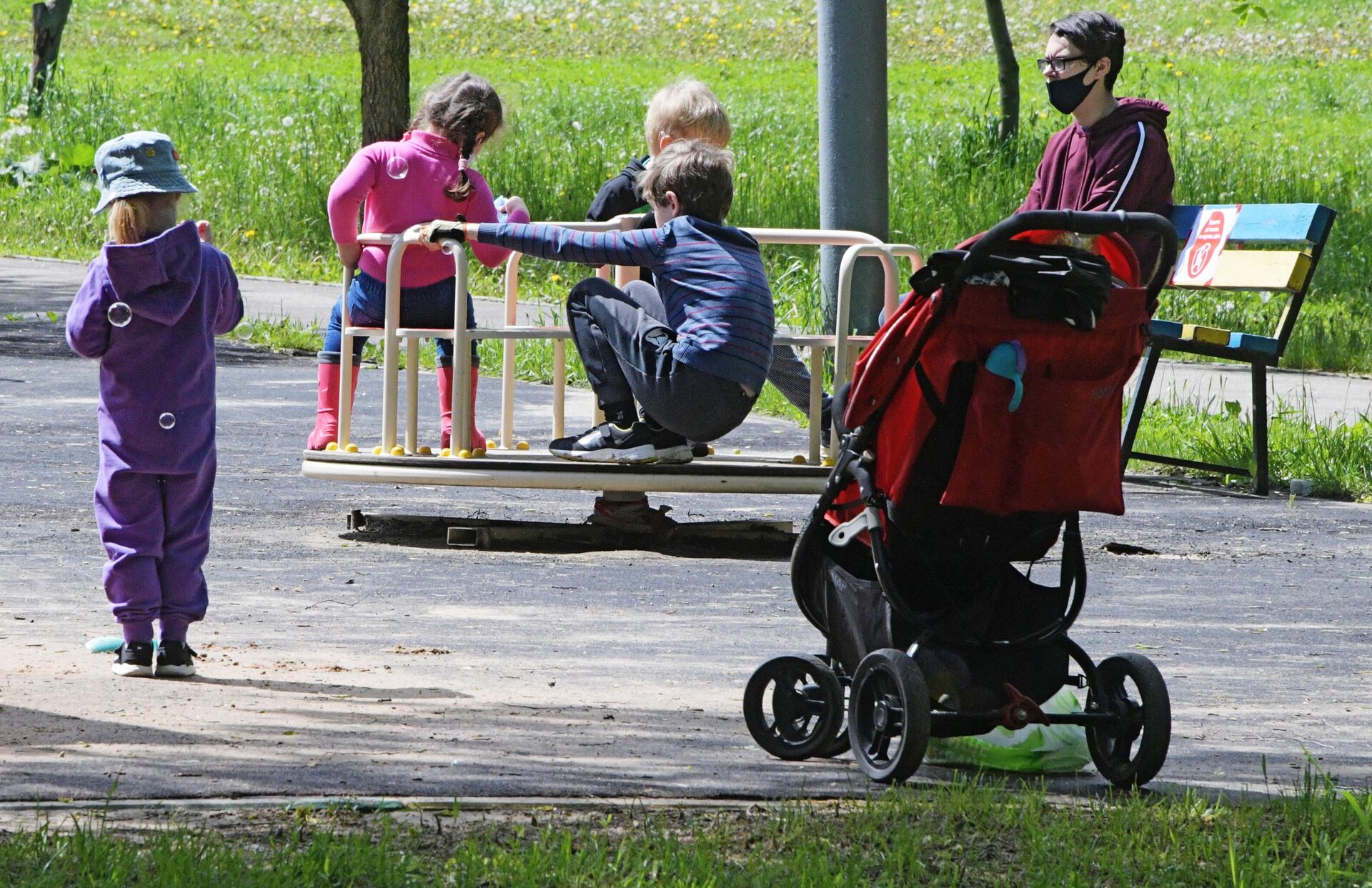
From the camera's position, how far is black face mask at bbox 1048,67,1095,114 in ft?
24.1

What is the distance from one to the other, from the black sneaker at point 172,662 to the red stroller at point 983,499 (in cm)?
160

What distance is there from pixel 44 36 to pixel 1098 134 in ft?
62.7

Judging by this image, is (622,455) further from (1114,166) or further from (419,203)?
(1114,166)

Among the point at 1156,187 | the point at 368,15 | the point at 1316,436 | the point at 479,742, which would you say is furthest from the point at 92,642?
the point at 368,15

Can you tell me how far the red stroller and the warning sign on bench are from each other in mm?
5475

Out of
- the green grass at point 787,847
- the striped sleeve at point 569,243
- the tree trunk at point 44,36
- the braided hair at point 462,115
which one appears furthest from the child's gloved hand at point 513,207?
the tree trunk at point 44,36

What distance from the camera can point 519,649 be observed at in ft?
18.8

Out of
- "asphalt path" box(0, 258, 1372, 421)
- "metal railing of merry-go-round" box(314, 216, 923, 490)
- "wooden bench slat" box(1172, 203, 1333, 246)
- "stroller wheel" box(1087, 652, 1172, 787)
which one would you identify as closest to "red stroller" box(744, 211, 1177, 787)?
"stroller wheel" box(1087, 652, 1172, 787)

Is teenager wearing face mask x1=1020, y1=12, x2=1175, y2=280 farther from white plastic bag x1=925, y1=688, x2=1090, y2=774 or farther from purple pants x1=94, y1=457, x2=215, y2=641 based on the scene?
purple pants x1=94, y1=457, x2=215, y2=641

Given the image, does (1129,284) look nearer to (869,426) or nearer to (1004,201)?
(869,426)

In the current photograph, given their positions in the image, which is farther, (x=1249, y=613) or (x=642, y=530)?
(x=642, y=530)

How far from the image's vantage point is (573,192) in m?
19.3

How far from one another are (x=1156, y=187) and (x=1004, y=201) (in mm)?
10829

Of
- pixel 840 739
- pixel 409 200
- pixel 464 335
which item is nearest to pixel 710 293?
pixel 464 335
